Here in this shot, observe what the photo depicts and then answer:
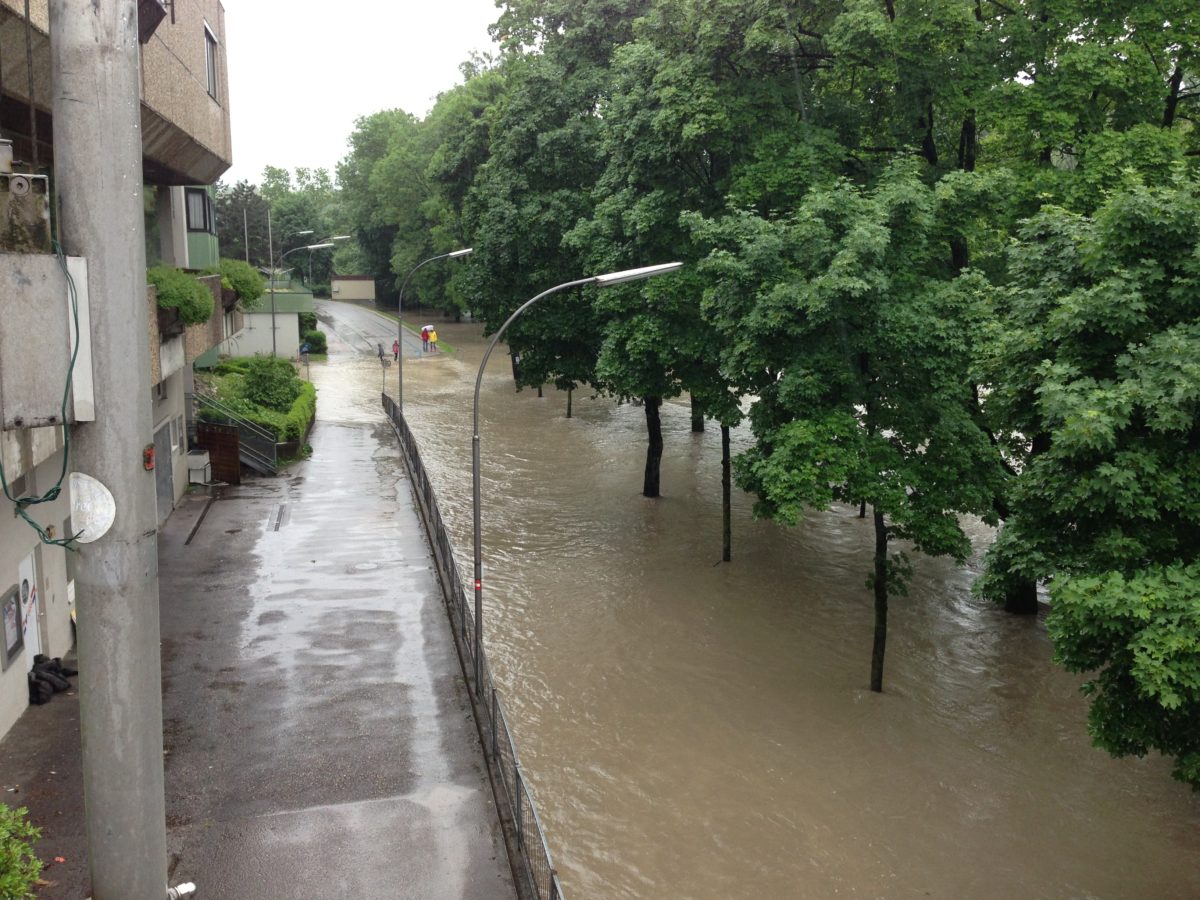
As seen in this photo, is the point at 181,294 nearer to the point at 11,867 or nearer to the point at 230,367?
the point at 11,867

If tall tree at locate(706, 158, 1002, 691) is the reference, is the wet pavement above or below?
below

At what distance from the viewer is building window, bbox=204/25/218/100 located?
69.8ft

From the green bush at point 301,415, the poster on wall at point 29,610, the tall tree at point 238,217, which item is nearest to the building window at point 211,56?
the green bush at point 301,415

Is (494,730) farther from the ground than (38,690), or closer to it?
closer to it

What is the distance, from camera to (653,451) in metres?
27.1

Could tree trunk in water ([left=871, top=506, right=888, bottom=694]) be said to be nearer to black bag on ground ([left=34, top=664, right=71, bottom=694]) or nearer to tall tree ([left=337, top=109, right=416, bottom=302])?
black bag on ground ([left=34, top=664, right=71, bottom=694])

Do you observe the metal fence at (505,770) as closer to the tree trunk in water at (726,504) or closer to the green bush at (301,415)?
the tree trunk in water at (726,504)

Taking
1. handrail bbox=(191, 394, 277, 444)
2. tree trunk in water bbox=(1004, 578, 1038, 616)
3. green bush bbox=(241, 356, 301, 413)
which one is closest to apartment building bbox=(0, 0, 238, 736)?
handrail bbox=(191, 394, 277, 444)

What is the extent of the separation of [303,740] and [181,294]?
8.65m

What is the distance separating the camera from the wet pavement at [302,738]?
10008 mm

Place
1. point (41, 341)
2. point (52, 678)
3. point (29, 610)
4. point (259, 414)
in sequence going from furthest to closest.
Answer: point (259, 414), point (52, 678), point (29, 610), point (41, 341)

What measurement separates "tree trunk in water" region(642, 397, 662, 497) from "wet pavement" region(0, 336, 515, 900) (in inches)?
291

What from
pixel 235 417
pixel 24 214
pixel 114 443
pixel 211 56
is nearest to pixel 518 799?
pixel 114 443

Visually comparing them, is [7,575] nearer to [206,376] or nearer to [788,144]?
[788,144]
